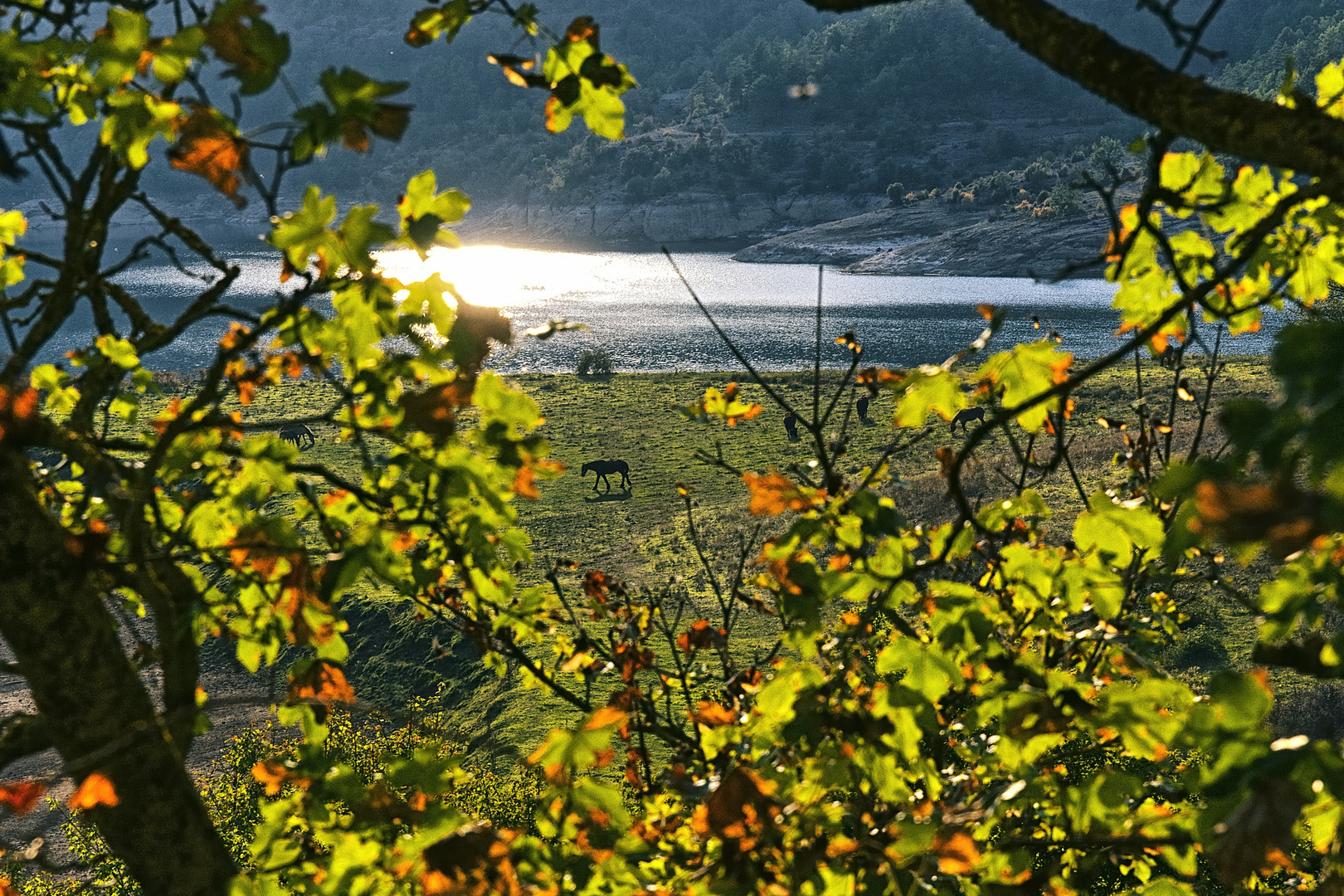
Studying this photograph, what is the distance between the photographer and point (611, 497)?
56.5 ft

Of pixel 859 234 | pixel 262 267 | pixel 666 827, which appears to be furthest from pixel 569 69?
pixel 859 234

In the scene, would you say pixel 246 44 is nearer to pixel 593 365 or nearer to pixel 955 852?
pixel 955 852

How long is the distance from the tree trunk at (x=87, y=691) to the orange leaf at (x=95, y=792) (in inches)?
1.7

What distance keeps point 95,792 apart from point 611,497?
15.5m

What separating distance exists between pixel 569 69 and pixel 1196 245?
1.55 meters

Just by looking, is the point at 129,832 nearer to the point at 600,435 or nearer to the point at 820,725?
the point at 820,725

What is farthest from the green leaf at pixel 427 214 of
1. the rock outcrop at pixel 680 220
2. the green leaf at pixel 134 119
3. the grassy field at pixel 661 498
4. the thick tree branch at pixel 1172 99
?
the rock outcrop at pixel 680 220

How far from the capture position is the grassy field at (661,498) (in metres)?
10.5

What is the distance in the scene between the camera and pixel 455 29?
2.01m

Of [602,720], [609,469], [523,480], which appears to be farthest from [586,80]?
[609,469]

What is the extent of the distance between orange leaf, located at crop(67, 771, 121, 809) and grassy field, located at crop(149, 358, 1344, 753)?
74 centimetres

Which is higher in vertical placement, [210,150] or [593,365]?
[210,150]

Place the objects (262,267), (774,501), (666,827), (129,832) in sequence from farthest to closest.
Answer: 1. (262,267)
2. (666,827)
3. (774,501)
4. (129,832)

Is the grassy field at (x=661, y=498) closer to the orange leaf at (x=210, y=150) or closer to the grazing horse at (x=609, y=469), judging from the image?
the grazing horse at (x=609, y=469)
